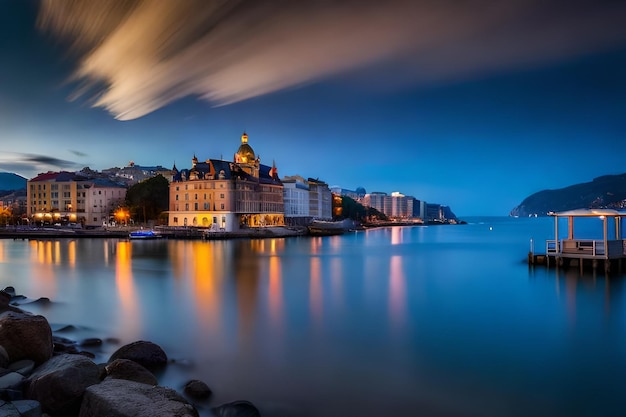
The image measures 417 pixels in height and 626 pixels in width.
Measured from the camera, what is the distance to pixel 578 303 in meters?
22.2

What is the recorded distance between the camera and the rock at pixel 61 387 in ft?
27.2

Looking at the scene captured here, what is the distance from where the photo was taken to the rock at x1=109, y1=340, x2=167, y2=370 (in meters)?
11.9

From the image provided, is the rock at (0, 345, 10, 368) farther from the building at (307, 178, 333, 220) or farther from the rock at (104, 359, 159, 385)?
the building at (307, 178, 333, 220)

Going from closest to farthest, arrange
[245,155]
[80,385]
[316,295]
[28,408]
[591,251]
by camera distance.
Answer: [28,408] < [80,385] < [316,295] < [591,251] < [245,155]

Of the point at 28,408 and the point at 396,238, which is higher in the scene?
the point at 28,408

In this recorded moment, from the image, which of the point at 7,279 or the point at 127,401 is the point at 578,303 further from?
the point at 7,279

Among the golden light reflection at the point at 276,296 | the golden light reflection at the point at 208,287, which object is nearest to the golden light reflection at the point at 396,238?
the golden light reflection at the point at 208,287

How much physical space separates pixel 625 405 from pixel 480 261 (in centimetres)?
3718

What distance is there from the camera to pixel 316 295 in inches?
989

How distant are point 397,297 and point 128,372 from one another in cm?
1753

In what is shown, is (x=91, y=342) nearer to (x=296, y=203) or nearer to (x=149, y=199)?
(x=149, y=199)

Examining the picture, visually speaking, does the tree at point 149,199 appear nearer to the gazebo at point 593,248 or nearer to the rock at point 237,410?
the gazebo at point 593,248

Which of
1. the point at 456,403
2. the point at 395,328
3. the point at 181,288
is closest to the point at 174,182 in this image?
the point at 181,288

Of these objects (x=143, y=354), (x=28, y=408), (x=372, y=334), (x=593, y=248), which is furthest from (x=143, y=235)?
(x=28, y=408)
